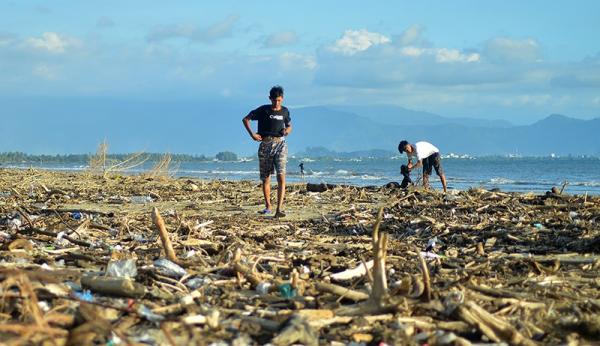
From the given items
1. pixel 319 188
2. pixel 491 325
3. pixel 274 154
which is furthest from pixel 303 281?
pixel 319 188

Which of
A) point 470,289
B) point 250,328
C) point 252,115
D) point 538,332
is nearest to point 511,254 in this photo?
point 470,289

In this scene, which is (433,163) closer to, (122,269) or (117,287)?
(122,269)

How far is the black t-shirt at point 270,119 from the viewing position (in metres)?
10.9

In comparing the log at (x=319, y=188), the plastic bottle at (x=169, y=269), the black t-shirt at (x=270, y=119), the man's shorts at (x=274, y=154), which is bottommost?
the plastic bottle at (x=169, y=269)

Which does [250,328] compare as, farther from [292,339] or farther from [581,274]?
[581,274]

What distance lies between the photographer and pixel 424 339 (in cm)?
340

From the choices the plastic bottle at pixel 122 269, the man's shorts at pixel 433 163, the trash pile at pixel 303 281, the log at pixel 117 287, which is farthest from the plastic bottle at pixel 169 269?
the man's shorts at pixel 433 163

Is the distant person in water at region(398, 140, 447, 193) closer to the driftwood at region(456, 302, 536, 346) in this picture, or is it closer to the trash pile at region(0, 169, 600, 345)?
the trash pile at region(0, 169, 600, 345)

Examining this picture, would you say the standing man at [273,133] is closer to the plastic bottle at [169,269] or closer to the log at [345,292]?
the plastic bottle at [169,269]

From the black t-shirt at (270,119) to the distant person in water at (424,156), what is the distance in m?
4.76

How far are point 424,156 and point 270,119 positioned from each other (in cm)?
547

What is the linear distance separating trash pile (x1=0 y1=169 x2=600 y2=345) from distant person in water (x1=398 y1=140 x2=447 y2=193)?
5850 mm

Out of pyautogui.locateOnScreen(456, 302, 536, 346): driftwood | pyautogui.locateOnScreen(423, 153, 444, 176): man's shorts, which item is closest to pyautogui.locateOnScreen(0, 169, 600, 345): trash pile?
pyautogui.locateOnScreen(456, 302, 536, 346): driftwood

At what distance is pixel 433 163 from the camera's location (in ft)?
51.7
